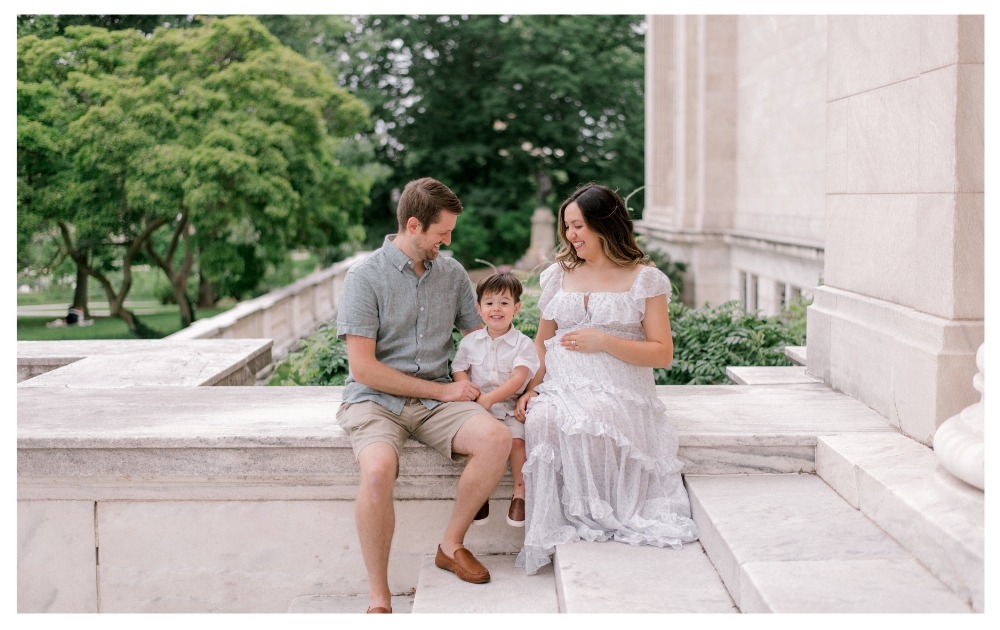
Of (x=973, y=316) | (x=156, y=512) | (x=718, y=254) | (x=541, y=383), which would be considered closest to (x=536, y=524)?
(x=541, y=383)

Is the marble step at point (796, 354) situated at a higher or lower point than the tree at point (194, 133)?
lower

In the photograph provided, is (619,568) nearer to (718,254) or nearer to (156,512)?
(156,512)

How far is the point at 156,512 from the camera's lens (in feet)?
13.3

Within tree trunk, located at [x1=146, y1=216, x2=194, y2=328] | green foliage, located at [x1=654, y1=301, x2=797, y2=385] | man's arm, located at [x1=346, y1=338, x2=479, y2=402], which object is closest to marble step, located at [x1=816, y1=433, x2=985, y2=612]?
man's arm, located at [x1=346, y1=338, x2=479, y2=402]

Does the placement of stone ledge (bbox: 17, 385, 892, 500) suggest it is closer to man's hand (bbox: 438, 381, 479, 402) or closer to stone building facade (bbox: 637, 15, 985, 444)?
man's hand (bbox: 438, 381, 479, 402)

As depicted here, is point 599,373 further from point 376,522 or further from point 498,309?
point 376,522

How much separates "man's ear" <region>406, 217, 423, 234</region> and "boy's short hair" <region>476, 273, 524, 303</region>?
1.33 ft

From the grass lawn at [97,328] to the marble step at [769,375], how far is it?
13351 mm

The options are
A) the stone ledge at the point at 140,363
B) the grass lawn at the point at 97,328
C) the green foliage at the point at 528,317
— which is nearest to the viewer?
the stone ledge at the point at 140,363

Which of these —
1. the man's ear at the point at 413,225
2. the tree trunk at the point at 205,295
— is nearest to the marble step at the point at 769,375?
the man's ear at the point at 413,225

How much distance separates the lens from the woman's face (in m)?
3.99

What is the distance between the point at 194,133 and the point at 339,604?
1493 centimetres

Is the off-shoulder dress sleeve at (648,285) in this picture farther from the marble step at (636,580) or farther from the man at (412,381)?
the marble step at (636,580)

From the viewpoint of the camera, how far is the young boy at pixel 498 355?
13.3 ft
